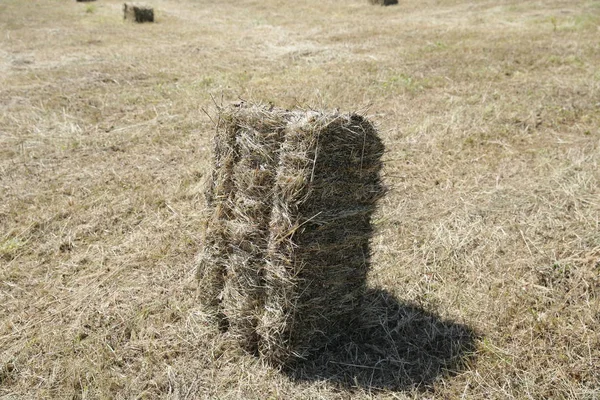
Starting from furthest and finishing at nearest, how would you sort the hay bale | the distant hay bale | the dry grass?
the distant hay bale
the hay bale
the dry grass

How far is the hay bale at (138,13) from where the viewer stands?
17.1 metres

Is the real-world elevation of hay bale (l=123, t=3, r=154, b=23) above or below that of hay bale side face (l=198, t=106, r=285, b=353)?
below

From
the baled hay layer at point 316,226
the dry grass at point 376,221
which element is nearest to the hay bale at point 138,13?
the dry grass at point 376,221

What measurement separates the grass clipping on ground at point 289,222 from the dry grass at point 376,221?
340 millimetres

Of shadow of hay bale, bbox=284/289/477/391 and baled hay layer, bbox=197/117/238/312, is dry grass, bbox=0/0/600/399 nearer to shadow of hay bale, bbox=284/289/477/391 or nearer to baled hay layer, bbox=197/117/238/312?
shadow of hay bale, bbox=284/289/477/391

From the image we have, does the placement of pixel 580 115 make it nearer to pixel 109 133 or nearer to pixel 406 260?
pixel 406 260

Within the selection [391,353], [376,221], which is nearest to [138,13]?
[376,221]

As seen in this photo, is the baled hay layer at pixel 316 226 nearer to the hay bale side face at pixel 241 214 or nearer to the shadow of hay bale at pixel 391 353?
the hay bale side face at pixel 241 214

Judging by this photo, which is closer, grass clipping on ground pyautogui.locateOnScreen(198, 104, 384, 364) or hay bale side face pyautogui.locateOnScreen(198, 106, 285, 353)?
grass clipping on ground pyautogui.locateOnScreen(198, 104, 384, 364)

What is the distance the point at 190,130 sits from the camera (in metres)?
7.64

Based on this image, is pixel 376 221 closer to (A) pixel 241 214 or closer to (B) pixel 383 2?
(A) pixel 241 214

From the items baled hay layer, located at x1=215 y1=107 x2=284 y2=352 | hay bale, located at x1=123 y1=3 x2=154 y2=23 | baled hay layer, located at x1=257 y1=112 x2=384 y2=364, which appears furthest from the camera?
hay bale, located at x1=123 y1=3 x2=154 y2=23

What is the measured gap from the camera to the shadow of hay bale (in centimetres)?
335

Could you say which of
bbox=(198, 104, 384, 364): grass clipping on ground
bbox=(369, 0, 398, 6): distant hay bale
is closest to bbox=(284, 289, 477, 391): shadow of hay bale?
bbox=(198, 104, 384, 364): grass clipping on ground
